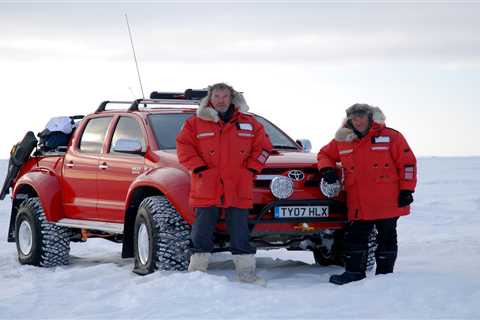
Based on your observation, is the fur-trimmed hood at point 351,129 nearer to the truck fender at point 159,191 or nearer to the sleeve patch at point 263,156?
the sleeve patch at point 263,156

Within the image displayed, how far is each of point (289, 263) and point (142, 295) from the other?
3.38 m

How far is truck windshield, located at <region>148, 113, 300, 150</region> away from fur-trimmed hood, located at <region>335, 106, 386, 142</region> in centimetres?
126

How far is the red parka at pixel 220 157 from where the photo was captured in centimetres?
778

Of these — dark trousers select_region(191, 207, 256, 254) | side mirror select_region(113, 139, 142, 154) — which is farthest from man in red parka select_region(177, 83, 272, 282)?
side mirror select_region(113, 139, 142, 154)

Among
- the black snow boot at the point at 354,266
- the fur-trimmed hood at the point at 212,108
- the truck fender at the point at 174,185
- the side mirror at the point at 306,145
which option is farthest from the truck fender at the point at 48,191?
the black snow boot at the point at 354,266

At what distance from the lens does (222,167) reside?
7.81m

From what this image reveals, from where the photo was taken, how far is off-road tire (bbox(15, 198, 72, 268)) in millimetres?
10406

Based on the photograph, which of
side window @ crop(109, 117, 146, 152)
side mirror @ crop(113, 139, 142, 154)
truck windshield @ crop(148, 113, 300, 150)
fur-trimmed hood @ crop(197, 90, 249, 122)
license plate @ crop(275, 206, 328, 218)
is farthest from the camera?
side window @ crop(109, 117, 146, 152)

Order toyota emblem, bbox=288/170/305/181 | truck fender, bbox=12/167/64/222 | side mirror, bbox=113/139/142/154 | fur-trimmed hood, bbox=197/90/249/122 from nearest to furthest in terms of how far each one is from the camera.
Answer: fur-trimmed hood, bbox=197/90/249/122 → toyota emblem, bbox=288/170/305/181 → side mirror, bbox=113/139/142/154 → truck fender, bbox=12/167/64/222

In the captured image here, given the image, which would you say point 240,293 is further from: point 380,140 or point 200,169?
point 380,140

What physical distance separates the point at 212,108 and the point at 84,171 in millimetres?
2549

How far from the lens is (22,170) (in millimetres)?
11367

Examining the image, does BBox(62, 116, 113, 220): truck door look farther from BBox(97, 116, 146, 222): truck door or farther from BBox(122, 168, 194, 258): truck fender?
BBox(122, 168, 194, 258): truck fender

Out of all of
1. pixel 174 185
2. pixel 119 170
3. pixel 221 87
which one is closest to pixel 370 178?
pixel 221 87
